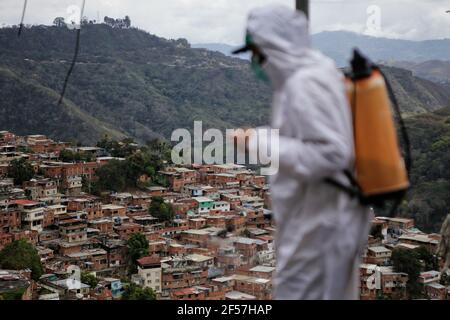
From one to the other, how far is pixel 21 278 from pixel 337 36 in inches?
1834

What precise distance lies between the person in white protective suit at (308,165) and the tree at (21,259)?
33.3 feet

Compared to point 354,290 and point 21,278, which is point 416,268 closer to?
point 21,278

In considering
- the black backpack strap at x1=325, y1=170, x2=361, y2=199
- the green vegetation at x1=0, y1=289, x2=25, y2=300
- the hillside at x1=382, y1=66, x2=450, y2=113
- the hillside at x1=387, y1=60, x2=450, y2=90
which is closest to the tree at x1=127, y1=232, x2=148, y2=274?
the green vegetation at x1=0, y1=289, x2=25, y2=300

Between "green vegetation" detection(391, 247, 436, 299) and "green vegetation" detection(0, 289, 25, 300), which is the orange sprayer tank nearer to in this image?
"green vegetation" detection(0, 289, 25, 300)

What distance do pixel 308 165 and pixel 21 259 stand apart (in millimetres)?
10756

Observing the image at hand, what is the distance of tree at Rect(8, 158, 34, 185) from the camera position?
1675cm

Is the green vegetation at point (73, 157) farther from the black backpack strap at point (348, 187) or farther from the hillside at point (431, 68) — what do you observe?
the hillside at point (431, 68)

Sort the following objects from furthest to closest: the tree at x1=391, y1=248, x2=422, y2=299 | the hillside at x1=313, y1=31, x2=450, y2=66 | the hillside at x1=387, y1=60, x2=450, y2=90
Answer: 1. the hillside at x1=313, y1=31, x2=450, y2=66
2. the hillside at x1=387, y1=60, x2=450, y2=90
3. the tree at x1=391, y1=248, x2=422, y2=299

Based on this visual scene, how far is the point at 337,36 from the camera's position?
174 ft

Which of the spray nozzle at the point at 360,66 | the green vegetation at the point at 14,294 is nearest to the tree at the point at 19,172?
the green vegetation at the point at 14,294

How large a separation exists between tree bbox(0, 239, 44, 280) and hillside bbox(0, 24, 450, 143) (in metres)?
12.9

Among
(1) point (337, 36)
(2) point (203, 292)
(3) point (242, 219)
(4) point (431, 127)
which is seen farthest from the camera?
(1) point (337, 36)
